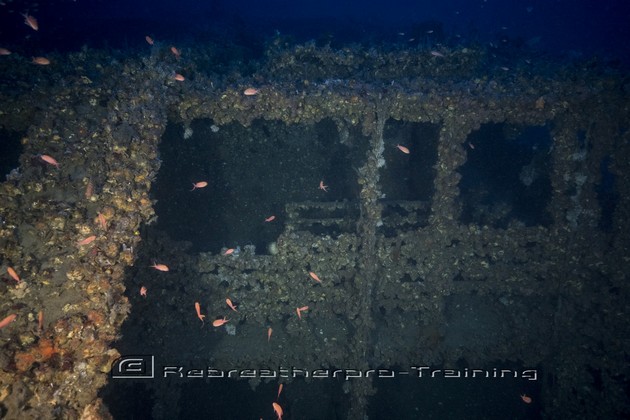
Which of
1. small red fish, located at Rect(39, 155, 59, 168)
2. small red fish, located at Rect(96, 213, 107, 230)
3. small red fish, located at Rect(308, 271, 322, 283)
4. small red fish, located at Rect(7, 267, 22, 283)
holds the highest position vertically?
small red fish, located at Rect(39, 155, 59, 168)

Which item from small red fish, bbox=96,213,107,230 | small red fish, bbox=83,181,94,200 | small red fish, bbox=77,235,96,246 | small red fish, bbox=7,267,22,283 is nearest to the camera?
small red fish, bbox=7,267,22,283

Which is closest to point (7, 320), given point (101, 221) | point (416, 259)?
point (101, 221)

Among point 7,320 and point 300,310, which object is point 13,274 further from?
point 300,310

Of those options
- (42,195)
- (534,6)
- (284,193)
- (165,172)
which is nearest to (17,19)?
(165,172)

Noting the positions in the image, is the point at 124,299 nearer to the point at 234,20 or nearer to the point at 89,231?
the point at 89,231

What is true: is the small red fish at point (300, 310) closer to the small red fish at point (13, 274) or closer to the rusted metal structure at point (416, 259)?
the rusted metal structure at point (416, 259)

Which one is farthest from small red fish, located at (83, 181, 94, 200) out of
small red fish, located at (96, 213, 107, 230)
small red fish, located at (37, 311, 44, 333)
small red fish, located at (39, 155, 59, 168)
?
small red fish, located at (37, 311, 44, 333)

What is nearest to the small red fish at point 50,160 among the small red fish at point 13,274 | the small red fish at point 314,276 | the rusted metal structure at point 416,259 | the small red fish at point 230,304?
the rusted metal structure at point 416,259

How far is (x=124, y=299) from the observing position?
3.37 meters

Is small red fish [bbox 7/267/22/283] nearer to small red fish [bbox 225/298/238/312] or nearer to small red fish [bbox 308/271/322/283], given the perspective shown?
small red fish [bbox 225/298/238/312]

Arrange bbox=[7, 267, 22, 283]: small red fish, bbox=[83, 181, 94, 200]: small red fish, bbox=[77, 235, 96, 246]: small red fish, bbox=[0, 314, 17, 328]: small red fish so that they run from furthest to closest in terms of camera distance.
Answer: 1. bbox=[83, 181, 94, 200]: small red fish
2. bbox=[77, 235, 96, 246]: small red fish
3. bbox=[7, 267, 22, 283]: small red fish
4. bbox=[0, 314, 17, 328]: small red fish

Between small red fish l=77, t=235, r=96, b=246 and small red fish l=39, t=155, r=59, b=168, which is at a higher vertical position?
small red fish l=39, t=155, r=59, b=168

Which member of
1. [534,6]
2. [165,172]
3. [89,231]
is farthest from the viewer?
[534,6]

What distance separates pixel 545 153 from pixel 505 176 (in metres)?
1.10
